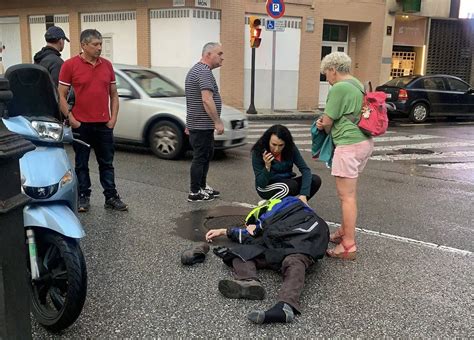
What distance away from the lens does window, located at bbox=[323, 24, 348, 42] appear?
64.3 ft

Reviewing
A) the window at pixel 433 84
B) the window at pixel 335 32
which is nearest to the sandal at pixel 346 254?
the window at pixel 433 84

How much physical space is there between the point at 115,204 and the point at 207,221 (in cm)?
107

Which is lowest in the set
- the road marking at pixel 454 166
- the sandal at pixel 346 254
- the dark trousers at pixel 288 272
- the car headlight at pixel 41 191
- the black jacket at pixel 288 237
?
the road marking at pixel 454 166

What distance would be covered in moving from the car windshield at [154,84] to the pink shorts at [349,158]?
5.60 m

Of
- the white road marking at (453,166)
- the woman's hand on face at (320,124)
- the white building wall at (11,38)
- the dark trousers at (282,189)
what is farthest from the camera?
the white building wall at (11,38)

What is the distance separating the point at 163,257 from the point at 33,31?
752 inches

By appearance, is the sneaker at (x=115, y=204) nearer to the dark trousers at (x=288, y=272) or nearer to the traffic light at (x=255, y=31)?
the dark trousers at (x=288, y=272)

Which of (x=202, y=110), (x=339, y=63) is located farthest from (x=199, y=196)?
(x=339, y=63)

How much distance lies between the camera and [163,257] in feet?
14.4

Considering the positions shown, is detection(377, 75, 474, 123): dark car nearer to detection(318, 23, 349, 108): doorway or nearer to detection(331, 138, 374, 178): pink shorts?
detection(318, 23, 349, 108): doorway

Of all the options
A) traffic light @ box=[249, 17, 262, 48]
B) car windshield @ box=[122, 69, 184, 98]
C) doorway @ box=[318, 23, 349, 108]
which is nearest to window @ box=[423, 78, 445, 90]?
doorway @ box=[318, 23, 349, 108]

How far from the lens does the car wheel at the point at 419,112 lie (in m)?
16.0

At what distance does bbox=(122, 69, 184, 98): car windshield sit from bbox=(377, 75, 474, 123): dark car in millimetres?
8276

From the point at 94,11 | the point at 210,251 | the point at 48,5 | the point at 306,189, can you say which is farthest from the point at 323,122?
the point at 48,5
